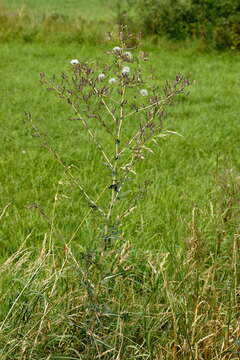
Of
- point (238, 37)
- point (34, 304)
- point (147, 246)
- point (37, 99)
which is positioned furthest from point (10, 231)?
point (238, 37)

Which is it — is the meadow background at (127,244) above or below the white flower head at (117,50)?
below

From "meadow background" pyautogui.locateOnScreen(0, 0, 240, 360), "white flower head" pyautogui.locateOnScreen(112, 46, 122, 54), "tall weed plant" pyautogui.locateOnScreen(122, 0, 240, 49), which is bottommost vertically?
"tall weed plant" pyautogui.locateOnScreen(122, 0, 240, 49)

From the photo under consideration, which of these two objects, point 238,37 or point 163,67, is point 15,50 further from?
point 238,37

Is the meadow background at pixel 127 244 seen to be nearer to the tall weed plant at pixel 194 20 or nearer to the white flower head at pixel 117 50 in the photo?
the white flower head at pixel 117 50

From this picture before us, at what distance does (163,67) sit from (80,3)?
1452 centimetres

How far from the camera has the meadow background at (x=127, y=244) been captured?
2.48m

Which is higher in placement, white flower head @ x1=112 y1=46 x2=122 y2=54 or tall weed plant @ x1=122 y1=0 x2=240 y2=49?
white flower head @ x1=112 y1=46 x2=122 y2=54

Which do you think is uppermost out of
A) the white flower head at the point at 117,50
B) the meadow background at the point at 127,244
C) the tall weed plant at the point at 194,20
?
the white flower head at the point at 117,50

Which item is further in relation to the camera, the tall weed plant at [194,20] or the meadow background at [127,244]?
the tall weed plant at [194,20]

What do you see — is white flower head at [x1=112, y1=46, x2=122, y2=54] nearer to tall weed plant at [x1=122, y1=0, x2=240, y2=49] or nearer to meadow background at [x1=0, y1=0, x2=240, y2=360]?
meadow background at [x1=0, y1=0, x2=240, y2=360]

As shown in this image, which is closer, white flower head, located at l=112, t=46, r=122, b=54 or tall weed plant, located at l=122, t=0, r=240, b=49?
white flower head, located at l=112, t=46, r=122, b=54

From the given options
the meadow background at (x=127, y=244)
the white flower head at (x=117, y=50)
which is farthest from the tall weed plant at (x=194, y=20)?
the white flower head at (x=117, y=50)

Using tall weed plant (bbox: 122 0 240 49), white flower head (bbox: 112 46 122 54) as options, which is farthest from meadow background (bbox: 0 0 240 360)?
tall weed plant (bbox: 122 0 240 49)

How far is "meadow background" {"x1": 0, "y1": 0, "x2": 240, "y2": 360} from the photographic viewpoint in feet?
8.14
